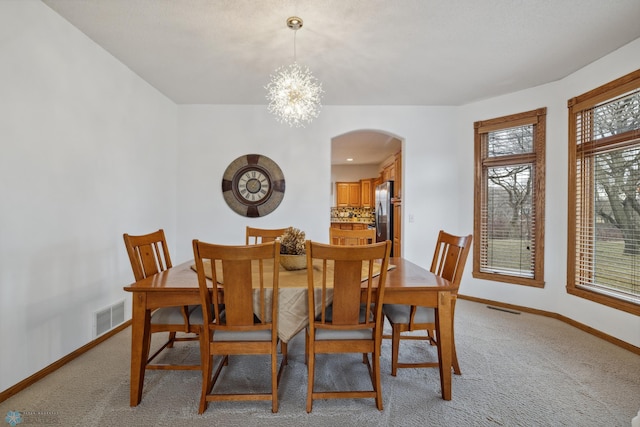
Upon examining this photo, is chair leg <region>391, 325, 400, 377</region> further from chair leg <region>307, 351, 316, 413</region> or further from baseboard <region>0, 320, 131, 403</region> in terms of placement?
baseboard <region>0, 320, 131, 403</region>

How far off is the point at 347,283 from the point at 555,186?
311cm

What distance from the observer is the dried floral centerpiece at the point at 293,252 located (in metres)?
2.06

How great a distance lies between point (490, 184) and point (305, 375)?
3.26 metres

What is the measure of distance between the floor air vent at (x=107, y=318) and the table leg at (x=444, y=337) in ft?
9.20

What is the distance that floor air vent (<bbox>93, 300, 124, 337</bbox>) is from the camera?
8.50ft

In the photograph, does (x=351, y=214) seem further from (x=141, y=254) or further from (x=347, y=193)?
(x=141, y=254)

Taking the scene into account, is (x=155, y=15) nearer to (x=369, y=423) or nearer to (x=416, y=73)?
(x=416, y=73)

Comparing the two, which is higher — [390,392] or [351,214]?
[351,214]

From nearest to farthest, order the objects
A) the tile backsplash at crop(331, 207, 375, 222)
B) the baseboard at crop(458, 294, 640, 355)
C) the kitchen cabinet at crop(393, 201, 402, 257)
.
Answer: the baseboard at crop(458, 294, 640, 355) < the kitchen cabinet at crop(393, 201, 402, 257) < the tile backsplash at crop(331, 207, 375, 222)

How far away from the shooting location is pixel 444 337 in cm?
183

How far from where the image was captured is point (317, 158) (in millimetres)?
4098

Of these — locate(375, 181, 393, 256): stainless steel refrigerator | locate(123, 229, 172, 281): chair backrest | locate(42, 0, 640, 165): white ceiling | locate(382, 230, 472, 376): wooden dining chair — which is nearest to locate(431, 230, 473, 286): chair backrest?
locate(382, 230, 472, 376): wooden dining chair

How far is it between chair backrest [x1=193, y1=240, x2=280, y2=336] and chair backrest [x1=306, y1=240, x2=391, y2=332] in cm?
21

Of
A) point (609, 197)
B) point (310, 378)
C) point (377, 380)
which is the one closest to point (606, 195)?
point (609, 197)
